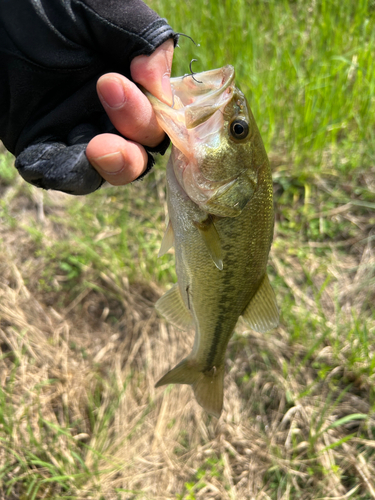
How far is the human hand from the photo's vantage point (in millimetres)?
1293

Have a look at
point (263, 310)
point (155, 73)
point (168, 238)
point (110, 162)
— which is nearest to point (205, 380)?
point (263, 310)

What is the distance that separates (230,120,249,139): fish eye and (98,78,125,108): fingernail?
1.35 feet

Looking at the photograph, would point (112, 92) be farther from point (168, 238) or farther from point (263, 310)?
point (263, 310)

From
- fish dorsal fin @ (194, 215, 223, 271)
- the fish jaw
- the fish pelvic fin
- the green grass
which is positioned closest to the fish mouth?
the fish jaw

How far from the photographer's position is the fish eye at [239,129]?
4.34 ft

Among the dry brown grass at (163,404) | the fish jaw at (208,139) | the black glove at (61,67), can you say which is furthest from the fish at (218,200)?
the dry brown grass at (163,404)

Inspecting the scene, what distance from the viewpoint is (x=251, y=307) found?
164 cm

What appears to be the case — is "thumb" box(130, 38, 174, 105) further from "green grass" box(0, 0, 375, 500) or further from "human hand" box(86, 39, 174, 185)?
"green grass" box(0, 0, 375, 500)

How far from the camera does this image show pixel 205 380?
183 centimetres

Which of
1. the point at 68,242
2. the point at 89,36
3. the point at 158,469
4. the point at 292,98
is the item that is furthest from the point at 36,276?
the point at 292,98

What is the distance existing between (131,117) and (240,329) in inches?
71.1

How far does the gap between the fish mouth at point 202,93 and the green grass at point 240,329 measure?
1.58 m

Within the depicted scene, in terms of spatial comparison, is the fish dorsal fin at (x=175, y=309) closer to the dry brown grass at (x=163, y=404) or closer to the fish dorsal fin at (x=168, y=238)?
the fish dorsal fin at (x=168, y=238)

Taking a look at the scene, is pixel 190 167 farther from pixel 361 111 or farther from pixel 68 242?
pixel 361 111
